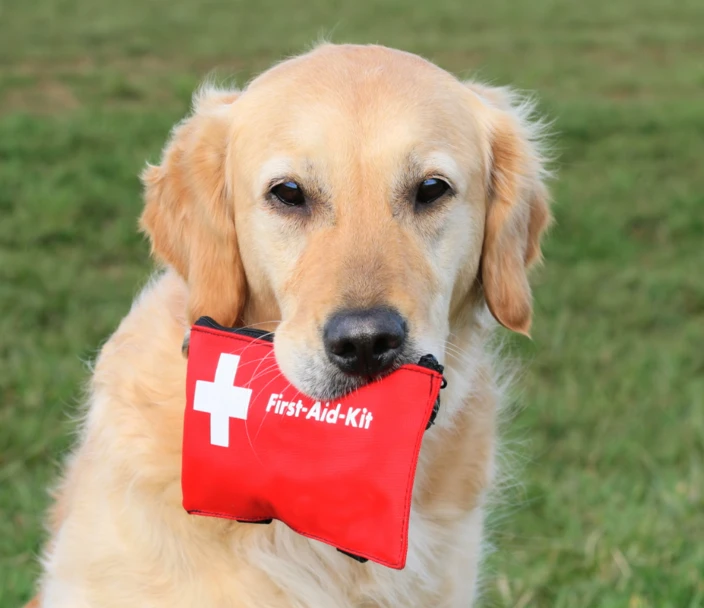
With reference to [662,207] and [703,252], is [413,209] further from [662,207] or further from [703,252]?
[662,207]

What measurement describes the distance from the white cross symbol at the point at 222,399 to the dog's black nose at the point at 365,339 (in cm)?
27

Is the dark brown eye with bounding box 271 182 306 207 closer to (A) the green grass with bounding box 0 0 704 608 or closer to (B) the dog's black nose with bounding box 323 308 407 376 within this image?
(B) the dog's black nose with bounding box 323 308 407 376

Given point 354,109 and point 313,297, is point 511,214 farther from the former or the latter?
point 313,297

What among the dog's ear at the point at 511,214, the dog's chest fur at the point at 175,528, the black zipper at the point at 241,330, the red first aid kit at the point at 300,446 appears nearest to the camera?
the red first aid kit at the point at 300,446

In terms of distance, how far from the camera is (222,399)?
268cm

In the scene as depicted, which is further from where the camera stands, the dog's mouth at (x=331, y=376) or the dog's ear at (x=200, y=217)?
the dog's ear at (x=200, y=217)

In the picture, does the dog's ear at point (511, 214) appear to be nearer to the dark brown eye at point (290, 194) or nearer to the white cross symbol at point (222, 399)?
the dark brown eye at point (290, 194)

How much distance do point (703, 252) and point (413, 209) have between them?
661 cm

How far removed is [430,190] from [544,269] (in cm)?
552

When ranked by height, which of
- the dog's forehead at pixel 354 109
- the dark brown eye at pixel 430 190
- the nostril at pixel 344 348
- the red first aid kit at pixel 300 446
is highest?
the dog's forehead at pixel 354 109

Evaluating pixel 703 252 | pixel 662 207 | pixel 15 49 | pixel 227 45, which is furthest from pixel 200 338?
pixel 227 45

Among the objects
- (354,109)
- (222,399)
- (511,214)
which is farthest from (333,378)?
(511,214)

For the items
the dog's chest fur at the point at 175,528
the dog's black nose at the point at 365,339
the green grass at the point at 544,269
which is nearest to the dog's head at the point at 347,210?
the dog's black nose at the point at 365,339

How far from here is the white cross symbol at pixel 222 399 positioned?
266 cm
